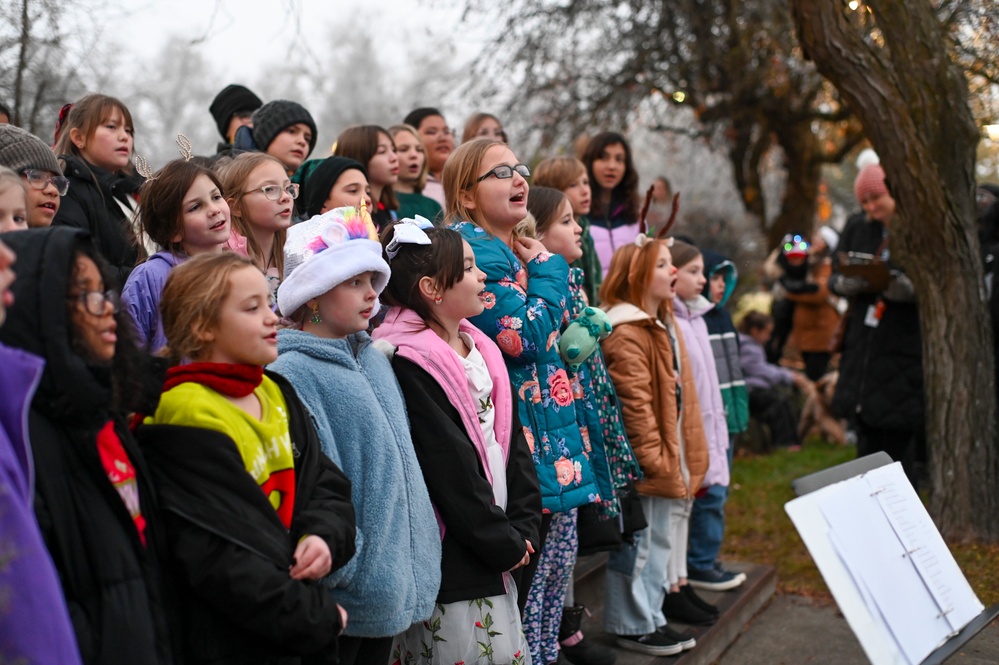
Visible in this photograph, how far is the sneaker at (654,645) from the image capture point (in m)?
4.53

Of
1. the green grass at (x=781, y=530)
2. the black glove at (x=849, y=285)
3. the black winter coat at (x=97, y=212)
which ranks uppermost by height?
the black winter coat at (x=97, y=212)

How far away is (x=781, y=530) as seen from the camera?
6.76m

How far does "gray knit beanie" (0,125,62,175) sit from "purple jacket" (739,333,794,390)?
22.9 ft

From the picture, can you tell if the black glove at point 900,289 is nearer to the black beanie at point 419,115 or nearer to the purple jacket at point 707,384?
the purple jacket at point 707,384

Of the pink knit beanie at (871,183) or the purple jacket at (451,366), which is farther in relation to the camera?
the pink knit beanie at (871,183)

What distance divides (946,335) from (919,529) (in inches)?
119

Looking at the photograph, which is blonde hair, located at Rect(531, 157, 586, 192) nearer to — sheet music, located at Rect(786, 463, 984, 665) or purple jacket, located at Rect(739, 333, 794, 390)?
sheet music, located at Rect(786, 463, 984, 665)

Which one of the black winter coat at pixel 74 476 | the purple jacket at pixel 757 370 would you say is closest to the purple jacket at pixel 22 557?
the black winter coat at pixel 74 476

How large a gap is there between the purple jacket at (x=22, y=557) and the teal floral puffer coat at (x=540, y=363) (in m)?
2.02

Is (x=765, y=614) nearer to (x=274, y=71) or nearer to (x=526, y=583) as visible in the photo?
(x=526, y=583)

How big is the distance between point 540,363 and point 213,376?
158cm

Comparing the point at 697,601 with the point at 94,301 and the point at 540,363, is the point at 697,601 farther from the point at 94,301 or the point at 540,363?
the point at 94,301

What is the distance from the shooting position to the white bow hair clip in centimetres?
343

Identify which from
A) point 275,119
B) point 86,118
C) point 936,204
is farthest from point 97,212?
point 936,204
